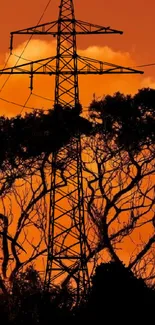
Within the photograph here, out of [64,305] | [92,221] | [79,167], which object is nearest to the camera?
[79,167]

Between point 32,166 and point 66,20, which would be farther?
point 32,166

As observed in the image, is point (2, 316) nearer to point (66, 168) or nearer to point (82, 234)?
point (82, 234)

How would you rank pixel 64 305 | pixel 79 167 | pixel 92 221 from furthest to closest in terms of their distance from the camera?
pixel 92 221 → pixel 64 305 → pixel 79 167

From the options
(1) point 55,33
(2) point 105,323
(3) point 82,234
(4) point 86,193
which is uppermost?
(4) point 86,193

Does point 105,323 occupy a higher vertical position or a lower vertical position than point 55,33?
lower

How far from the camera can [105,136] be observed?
44.3 metres

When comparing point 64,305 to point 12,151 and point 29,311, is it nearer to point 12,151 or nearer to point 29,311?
point 29,311

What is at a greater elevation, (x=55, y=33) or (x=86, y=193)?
(x=86, y=193)

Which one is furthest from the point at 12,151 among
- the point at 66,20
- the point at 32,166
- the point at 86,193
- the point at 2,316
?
the point at 66,20

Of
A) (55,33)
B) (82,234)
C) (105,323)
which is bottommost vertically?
(105,323)

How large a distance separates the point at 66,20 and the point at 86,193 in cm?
1476

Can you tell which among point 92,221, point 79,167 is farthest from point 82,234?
point 92,221

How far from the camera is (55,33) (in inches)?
1188

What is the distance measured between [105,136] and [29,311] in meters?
12.8
